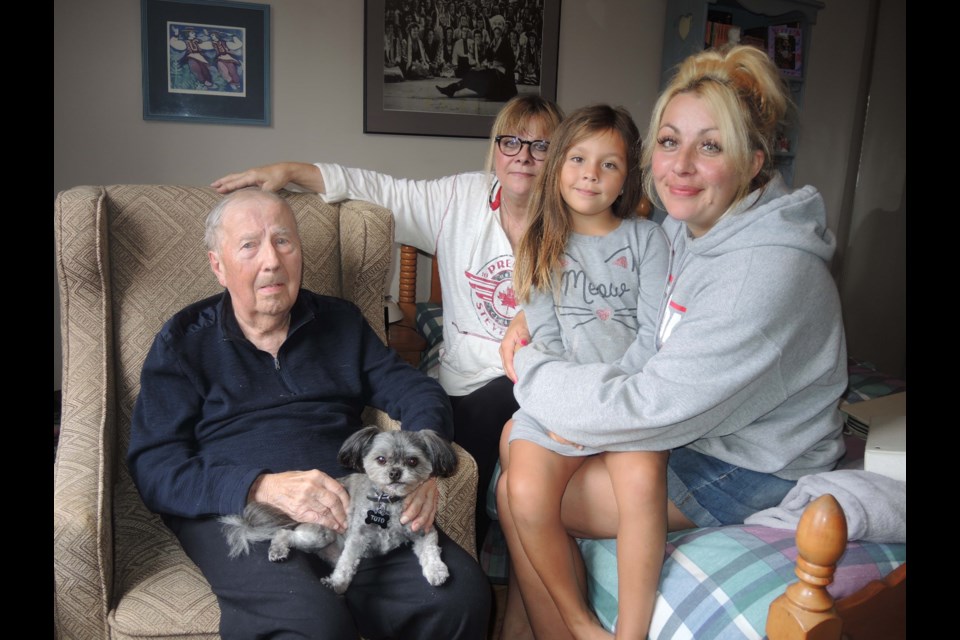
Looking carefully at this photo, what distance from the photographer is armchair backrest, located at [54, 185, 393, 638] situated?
1.38m

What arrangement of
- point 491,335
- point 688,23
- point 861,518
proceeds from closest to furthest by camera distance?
point 861,518 < point 491,335 < point 688,23

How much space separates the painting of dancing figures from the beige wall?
0.50ft

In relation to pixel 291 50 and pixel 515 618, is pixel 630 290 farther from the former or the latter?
pixel 291 50

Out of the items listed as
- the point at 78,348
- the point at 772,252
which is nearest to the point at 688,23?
the point at 772,252

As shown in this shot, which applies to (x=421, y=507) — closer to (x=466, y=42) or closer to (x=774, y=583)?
(x=774, y=583)

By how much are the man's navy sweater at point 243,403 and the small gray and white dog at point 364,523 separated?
57mm

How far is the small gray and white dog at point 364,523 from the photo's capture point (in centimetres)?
139

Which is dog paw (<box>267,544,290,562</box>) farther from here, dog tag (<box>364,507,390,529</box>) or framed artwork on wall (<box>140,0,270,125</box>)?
framed artwork on wall (<box>140,0,270,125</box>)

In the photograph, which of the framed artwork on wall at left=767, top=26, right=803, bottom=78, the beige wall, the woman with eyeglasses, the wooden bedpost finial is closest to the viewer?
the wooden bedpost finial

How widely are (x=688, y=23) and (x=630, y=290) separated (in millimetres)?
2797

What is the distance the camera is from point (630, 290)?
1.74 meters

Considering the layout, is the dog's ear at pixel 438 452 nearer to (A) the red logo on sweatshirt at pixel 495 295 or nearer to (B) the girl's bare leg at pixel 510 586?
(B) the girl's bare leg at pixel 510 586

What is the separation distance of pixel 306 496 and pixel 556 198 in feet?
2.96

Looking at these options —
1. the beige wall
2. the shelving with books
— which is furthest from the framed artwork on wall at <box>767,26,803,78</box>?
the beige wall
